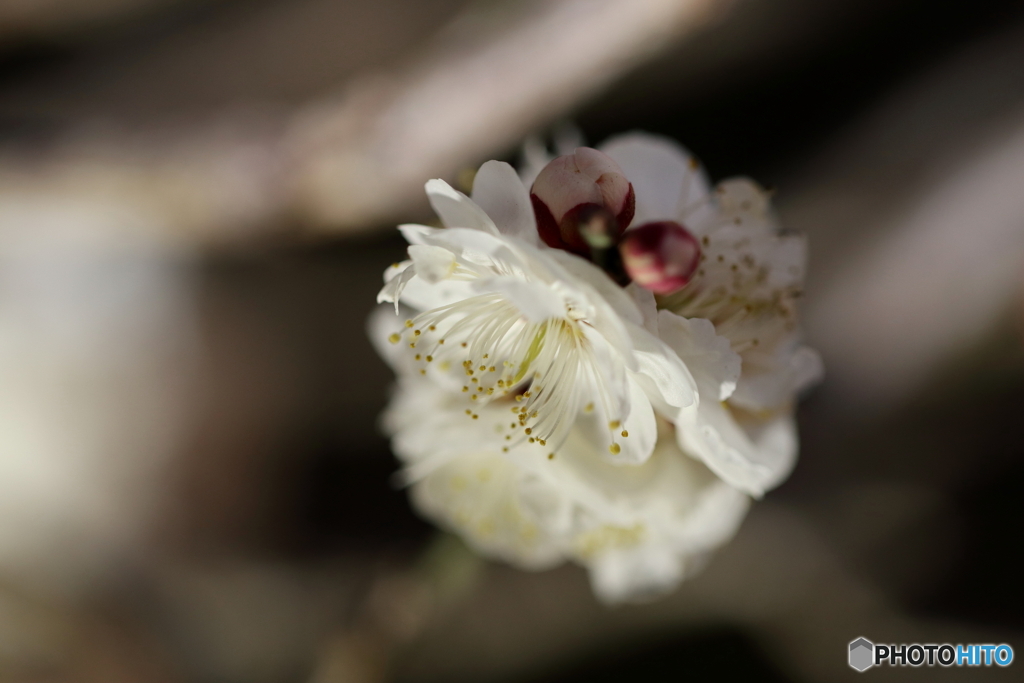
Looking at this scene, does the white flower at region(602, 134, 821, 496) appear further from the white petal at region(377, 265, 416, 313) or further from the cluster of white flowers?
the white petal at region(377, 265, 416, 313)

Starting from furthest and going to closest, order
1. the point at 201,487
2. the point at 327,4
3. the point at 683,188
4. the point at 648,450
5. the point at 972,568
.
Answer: the point at 327,4 < the point at 201,487 < the point at 972,568 < the point at 683,188 < the point at 648,450

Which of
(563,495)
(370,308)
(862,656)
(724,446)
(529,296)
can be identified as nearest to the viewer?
(529,296)

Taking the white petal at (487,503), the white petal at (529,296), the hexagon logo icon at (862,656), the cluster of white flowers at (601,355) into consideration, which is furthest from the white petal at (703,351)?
the hexagon logo icon at (862,656)

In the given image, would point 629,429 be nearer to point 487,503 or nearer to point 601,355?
point 601,355

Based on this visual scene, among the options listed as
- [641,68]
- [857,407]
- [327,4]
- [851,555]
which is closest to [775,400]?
[857,407]

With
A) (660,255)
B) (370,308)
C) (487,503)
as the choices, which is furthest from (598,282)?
(370,308)

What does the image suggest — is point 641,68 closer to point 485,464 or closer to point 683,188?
point 683,188

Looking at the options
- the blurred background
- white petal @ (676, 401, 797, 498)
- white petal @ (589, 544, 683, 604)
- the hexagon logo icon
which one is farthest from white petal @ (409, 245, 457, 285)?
the hexagon logo icon
